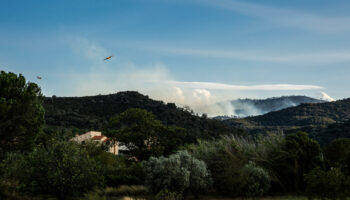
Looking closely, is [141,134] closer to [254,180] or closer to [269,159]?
[269,159]

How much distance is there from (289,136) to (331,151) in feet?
8.90

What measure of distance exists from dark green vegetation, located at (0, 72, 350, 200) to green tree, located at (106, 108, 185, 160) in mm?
82

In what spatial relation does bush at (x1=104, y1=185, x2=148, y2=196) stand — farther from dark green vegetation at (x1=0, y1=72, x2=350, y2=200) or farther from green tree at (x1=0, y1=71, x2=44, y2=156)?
green tree at (x1=0, y1=71, x2=44, y2=156)

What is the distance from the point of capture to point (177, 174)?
16.6 m

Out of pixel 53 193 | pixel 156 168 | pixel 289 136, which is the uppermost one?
pixel 289 136

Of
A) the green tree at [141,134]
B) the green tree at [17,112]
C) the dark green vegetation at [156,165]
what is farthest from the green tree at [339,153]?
the green tree at [17,112]

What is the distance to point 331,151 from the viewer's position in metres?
21.0

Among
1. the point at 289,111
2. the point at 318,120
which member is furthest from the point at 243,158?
the point at 289,111

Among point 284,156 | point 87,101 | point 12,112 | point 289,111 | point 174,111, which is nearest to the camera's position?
point 284,156

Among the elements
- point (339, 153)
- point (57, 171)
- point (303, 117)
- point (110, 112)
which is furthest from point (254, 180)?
point (303, 117)

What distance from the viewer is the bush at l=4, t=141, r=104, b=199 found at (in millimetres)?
15266

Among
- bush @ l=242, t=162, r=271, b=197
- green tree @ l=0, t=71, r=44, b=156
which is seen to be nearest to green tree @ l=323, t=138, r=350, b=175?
bush @ l=242, t=162, r=271, b=197

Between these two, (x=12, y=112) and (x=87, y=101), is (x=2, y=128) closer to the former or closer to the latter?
(x=12, y=112)

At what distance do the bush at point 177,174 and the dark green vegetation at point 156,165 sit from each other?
0.16 ft
